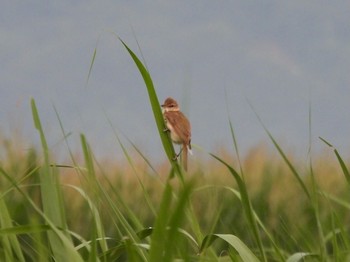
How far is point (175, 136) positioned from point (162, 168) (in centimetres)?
437

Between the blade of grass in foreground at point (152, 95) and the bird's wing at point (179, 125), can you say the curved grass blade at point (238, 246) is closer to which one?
the blade of grass in foreground at point (152, 95)

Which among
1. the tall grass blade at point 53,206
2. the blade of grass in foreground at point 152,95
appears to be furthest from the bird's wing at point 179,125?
the tall grass blade at point 53,206

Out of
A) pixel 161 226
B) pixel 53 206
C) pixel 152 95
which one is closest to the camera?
pixel 161 226

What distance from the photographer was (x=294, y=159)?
8062 mm

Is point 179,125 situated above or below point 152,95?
below

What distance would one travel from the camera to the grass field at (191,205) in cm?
179

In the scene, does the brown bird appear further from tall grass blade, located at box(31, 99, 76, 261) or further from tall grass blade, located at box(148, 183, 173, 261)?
tall grass blade, located at box(148, 183, 173, 261)

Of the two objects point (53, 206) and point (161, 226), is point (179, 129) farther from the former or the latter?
point (161, 226)

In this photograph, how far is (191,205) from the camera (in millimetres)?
1949

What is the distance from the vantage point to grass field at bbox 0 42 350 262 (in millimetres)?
1790

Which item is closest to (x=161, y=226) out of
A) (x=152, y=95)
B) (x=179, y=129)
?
(x=152, y=95)

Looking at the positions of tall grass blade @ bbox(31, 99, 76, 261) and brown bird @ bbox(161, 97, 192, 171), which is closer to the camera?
tall grass blade @ bbox(31, 99, 76, 261)

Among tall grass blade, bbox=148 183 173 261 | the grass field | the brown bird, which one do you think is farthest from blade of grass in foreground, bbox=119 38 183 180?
the brown bird

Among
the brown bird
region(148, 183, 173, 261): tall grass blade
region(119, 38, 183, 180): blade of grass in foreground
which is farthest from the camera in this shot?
the brown bird
